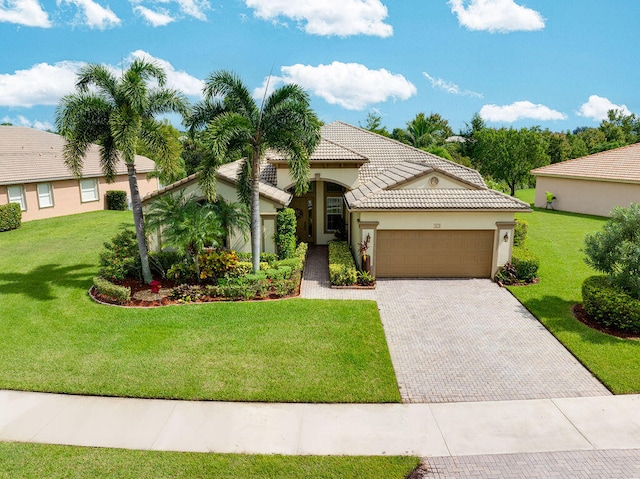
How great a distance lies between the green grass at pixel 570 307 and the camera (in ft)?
32.2

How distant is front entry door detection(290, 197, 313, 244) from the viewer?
21.2 meters

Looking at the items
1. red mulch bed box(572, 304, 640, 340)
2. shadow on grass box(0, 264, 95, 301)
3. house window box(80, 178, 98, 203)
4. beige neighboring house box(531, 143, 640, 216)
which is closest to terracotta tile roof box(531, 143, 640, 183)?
beige neighboring house box(531, 143, 640, 216)

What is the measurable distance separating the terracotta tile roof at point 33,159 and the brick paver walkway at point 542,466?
23677 mm

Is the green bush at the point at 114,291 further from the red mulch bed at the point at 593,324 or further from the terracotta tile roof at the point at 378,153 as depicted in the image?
the red mulch bed at the point at 593,324

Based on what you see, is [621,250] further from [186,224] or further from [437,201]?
[186,224]

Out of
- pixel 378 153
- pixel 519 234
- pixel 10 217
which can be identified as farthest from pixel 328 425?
pixel 10 217

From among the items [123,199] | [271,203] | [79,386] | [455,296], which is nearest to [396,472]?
[79,386]

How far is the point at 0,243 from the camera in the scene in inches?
830

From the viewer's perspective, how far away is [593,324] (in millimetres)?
12172

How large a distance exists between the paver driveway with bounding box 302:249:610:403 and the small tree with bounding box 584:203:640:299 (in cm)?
250

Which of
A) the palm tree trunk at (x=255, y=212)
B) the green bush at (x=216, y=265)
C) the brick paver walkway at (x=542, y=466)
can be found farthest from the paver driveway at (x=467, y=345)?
the green bush at (x=216, y=265)

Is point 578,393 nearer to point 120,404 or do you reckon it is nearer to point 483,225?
point 483,225

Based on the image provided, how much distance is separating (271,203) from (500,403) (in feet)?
35.7

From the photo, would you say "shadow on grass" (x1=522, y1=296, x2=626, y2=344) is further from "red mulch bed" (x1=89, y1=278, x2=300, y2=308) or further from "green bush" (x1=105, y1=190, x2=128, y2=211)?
"green bush" (x1=105, y1=190, x2=128, y2=211)
